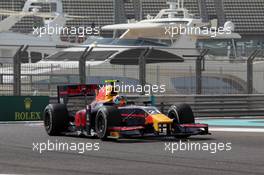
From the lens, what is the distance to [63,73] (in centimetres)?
2572

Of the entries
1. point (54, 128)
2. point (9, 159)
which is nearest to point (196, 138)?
point (54, 128)

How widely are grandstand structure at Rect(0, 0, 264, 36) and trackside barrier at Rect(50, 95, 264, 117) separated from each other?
1822 inches

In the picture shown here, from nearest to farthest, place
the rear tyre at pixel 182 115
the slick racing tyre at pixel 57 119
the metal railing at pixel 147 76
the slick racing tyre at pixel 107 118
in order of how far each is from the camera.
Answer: the slick racing tyre at pixel 107 118 → the rear tyre at pixel 182 115 → the slick racing tyre at pixel 57 119 → the metal railing at pixel 147 76

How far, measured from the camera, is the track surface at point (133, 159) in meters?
10.2

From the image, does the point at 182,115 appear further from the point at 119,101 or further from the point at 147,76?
the point at 147,76

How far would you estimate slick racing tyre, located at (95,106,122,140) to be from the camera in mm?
14594

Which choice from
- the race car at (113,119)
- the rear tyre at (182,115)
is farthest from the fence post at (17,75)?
the rear tyre at (182,115)

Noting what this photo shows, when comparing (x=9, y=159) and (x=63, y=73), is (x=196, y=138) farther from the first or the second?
(x=63, y=73)

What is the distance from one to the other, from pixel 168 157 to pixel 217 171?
193 cm

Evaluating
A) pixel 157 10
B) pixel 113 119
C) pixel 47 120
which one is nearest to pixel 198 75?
pixel 47 120

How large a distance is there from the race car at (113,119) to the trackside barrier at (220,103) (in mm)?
7628

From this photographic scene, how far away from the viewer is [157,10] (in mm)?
74312

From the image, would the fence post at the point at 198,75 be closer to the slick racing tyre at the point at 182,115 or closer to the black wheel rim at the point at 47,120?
the black wheel rim at the point at 47,120

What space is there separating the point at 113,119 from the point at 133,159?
120 inches
